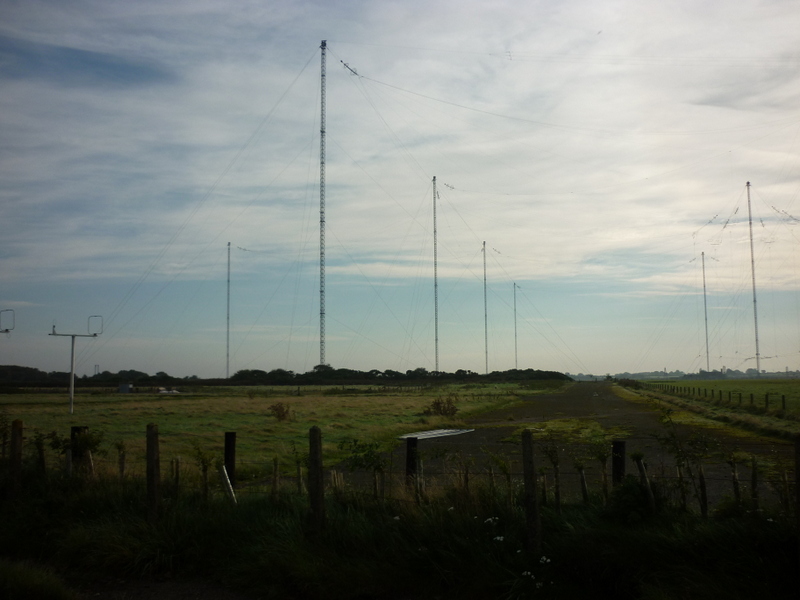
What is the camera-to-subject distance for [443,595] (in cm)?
788

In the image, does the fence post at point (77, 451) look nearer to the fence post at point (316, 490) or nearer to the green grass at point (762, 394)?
the fence post at point (316, 490)

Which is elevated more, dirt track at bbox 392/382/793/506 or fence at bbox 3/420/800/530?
fence at bbox 3/420/800/530

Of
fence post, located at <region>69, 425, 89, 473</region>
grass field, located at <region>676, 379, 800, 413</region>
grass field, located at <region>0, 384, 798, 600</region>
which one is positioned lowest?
grass field, located at <region>676, 379, 800, 413</region>

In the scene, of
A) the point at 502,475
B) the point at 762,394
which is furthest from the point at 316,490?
the point at 762,394

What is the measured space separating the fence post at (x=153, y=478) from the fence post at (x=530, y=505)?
5.94m

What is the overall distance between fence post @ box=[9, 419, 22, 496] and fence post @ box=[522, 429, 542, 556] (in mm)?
9880

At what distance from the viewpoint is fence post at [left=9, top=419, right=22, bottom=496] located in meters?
12.5

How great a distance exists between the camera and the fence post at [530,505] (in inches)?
314

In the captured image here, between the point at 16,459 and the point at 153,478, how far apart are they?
396 centimetres

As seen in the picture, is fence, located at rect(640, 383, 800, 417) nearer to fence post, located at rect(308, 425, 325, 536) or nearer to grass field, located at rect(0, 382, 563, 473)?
grass field, located at rect(0, 382, 563, 473)

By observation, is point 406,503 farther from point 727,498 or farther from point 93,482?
point 93,482

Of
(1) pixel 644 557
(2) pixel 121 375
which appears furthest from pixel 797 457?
(2) pixel 121 375

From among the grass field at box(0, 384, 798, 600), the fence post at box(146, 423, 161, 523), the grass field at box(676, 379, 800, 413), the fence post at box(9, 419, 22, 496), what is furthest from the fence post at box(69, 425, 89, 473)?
the grass field at box(676, 379, 800, 413)

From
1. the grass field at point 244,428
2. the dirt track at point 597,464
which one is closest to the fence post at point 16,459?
the grass field at point 244,428
